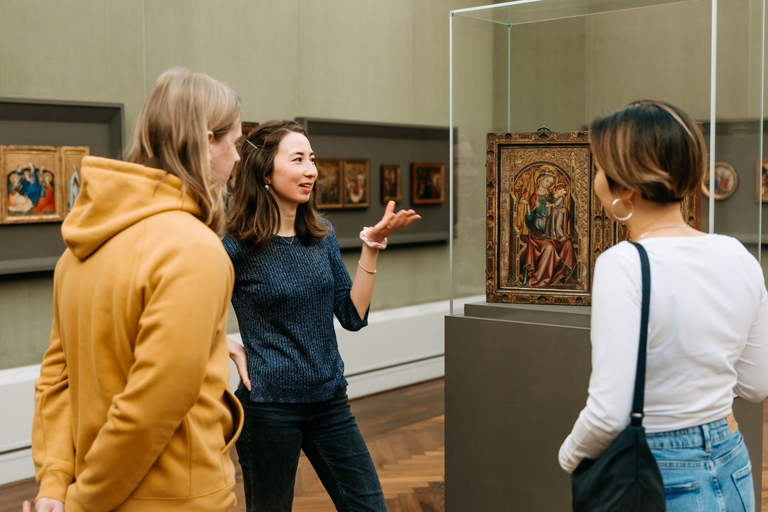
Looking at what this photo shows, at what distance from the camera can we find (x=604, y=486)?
1.75 metres

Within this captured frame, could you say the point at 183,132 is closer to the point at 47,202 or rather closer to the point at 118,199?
the point at 118,199

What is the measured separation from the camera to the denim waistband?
1782mm

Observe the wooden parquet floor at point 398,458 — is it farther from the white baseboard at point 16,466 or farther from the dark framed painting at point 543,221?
the dark framed painting at point 543,221

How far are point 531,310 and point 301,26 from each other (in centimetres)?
457

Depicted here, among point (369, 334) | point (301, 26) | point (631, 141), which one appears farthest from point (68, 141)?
point (631, 141)

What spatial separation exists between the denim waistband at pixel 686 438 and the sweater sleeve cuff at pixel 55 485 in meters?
1.36

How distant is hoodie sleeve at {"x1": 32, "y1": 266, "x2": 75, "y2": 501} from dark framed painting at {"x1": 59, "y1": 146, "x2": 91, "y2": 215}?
12.8 ft

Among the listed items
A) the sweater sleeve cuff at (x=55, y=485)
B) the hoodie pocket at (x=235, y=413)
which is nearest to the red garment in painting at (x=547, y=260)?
the hoodie pocket at (x=235, y=413)

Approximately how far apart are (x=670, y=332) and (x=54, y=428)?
1.46 meters

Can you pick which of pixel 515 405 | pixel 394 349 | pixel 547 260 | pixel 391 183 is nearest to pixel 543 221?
pixel 547 260

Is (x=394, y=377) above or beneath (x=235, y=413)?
beneath

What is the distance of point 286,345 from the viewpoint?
279 centimetres

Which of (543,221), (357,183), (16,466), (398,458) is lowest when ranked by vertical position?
(398,458)

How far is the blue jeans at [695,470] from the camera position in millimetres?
1778
